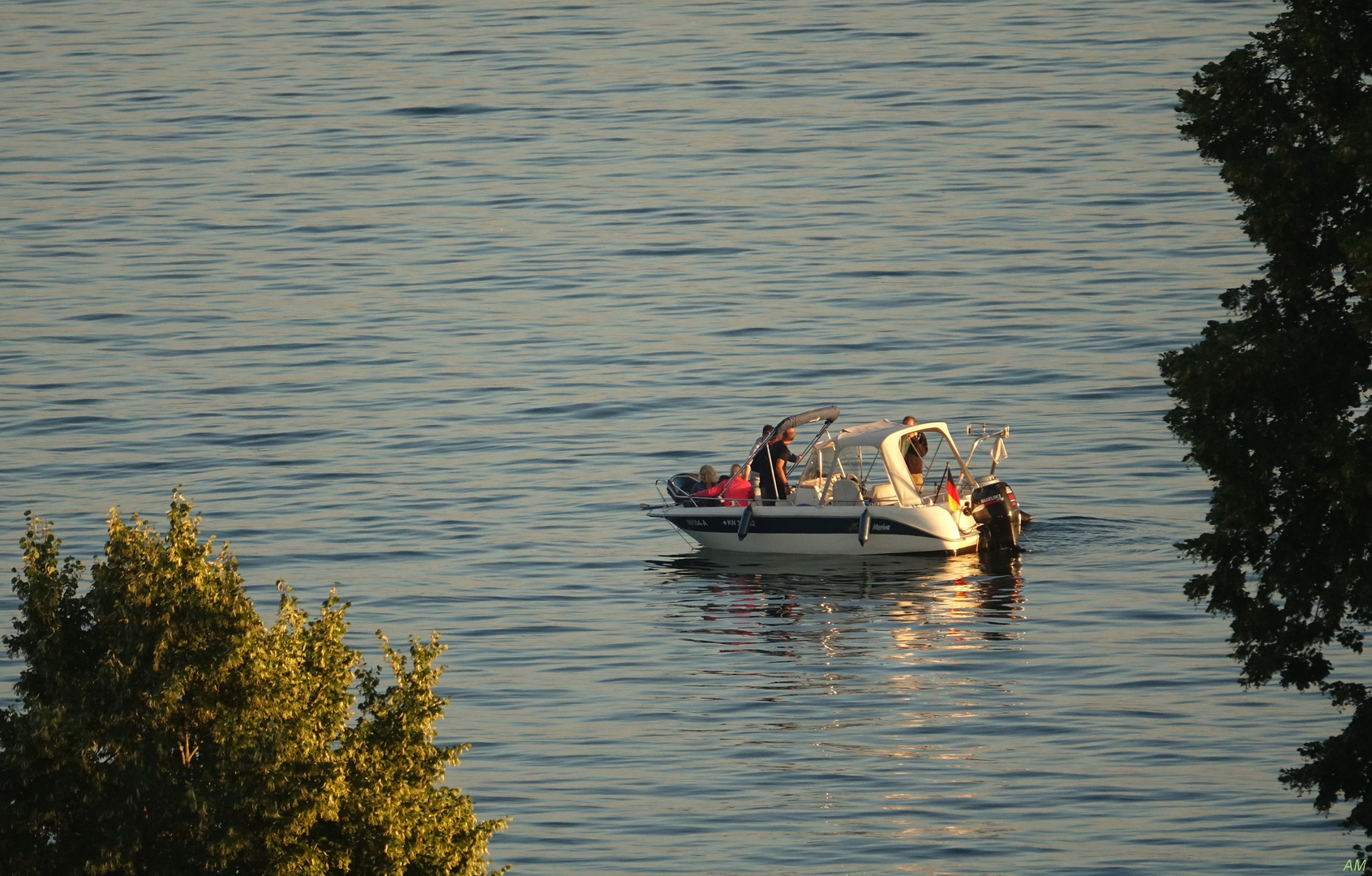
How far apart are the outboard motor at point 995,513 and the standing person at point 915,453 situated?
1.12m

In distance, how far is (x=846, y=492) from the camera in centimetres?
4212

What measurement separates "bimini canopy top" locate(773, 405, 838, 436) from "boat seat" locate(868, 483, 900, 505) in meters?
1.58

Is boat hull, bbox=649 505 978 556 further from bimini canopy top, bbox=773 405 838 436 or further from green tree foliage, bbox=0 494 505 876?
green tree foliage, bbox=0 494 505 876

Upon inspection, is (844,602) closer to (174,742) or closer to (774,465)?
(774,465)

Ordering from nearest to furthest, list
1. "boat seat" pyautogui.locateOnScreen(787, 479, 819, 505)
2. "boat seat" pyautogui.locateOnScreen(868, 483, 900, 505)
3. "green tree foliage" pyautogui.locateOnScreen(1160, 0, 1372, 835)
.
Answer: "green tree foliage" pyautogui.locateOnScreen(1160, 0, 1372, 835) < "boat seat" pyautogui.locateOnScreen(868, 483, 900, 505) < "boat seat" pyautogui.locateOnScreen(787, 479, 819, 505)

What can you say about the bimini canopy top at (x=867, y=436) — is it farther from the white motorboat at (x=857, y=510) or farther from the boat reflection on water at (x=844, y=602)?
the boat reflection on water at (x=844, y=602)

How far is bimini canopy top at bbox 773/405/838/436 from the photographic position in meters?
41.5

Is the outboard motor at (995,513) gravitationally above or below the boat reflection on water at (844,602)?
above

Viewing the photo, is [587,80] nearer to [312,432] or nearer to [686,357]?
[686,357]

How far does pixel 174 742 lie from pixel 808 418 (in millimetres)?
25572

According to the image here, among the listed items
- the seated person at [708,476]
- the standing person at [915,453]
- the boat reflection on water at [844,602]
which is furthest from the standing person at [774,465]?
the standing person at [915,453]

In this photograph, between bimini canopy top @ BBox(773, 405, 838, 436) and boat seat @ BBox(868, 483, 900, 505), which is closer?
bimini canopy top @ BBox(773, 405, 838, 436)

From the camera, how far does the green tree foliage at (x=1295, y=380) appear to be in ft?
59.8

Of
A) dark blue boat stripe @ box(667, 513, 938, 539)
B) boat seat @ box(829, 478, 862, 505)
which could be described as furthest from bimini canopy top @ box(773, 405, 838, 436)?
dark blue boat stripe @ box(667, 513, 938, 539)
